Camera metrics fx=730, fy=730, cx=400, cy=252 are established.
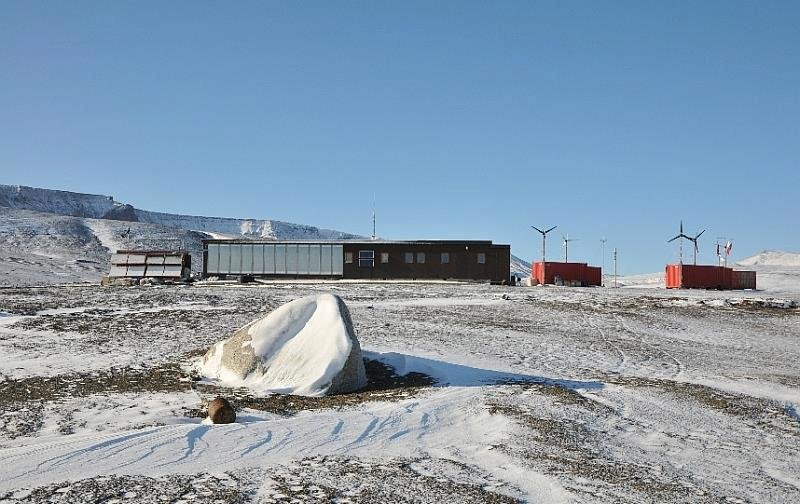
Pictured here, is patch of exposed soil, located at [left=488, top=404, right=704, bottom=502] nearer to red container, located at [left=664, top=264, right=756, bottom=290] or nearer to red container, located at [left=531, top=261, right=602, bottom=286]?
red container, located at [left=531, top=261, right=602, bottom=286]

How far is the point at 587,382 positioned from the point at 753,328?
13.3m

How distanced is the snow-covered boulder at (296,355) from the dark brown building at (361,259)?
41639 millimetres

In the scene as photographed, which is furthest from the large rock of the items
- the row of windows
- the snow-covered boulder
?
the row of windows

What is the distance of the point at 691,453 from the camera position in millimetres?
7531

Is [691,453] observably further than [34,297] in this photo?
No

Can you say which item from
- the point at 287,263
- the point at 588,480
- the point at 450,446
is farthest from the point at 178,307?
the point at 287,263

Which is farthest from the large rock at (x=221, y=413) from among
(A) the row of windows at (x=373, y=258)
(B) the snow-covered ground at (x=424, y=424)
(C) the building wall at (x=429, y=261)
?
(A) the row of windows at (x=373, y=258)

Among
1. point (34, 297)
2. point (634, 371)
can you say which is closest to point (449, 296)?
point (34, 297)

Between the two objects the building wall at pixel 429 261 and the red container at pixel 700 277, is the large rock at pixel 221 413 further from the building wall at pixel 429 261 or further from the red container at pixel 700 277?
the red container at pixel 700 277

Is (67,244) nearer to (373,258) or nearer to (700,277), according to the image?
(373,258)

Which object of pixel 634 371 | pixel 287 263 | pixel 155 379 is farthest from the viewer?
pixel 287 263

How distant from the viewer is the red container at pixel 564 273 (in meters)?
57.1

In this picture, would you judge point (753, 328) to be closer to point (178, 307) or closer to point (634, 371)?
point (634, 371)

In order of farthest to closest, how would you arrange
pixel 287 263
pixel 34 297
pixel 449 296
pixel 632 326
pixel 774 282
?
1. pixel 774 282
2. pixel 287 263
3. pixel 449 296
4. pixel 34 297
5. pixel 632 326
